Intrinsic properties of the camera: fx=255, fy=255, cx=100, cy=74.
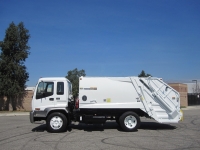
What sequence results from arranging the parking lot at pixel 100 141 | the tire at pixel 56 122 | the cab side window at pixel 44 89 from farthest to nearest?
the cab side window at pixel 44 89, the tire at pixel 56 122, the parking lot at pixel 100 141

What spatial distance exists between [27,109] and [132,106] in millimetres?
23530

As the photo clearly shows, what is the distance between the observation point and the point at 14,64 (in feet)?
103

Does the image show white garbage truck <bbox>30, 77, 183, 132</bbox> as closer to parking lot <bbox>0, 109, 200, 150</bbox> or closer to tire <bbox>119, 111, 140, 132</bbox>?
tire <bbox>119, 111, 140, 132</bbox>

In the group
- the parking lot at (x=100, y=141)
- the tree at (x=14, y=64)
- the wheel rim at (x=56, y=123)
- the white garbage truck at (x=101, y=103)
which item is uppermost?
the tree at (x=14, y=64)

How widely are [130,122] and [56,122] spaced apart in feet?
12.3

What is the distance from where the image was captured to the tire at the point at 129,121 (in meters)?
13.0

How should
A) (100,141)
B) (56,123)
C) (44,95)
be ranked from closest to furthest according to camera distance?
(100,141) < (56,123) < (44,95)

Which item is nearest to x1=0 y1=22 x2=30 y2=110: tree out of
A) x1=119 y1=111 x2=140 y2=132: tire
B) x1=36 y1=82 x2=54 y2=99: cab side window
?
x1=36 y1=82 x2=54 y2=99: cab side window

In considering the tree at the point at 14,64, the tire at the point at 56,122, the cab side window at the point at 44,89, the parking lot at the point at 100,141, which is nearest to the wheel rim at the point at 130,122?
the parking lot at the point at 100,141

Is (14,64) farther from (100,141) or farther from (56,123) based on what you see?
(100,141)

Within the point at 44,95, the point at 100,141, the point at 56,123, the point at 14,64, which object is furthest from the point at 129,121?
the point at 14,64

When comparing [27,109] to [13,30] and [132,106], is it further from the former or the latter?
[132,106]

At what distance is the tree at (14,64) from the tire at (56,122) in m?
19.7

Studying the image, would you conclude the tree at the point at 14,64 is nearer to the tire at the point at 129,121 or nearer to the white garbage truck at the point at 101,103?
the white garbage truck at the point at 101,103
